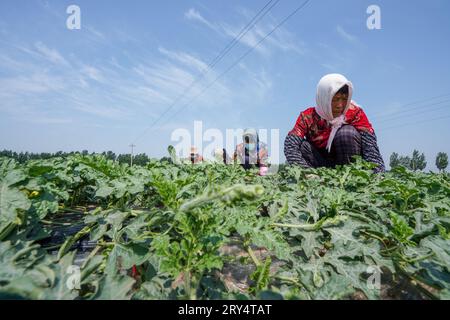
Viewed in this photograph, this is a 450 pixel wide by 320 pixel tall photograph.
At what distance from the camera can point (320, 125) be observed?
487 cm

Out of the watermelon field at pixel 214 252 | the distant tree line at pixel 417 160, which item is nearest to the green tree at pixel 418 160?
the distant tree line at pixel 417 160

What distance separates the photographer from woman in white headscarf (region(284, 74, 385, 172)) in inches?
171

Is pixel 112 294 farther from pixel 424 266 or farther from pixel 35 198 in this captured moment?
pixel 424 266

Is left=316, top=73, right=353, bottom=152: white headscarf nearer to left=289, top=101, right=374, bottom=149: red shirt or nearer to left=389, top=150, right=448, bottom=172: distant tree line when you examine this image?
left=289, top=101, right=374, bottom=149: red shirt

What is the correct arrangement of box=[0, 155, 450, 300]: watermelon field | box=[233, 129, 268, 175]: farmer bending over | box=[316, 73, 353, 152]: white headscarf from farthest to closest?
box=[233, 129, 268, 175]: farmer bending over < box=[316, 73, 353, 152]: white headscarf < box=[0, 155, 450, 300]: watermelon field

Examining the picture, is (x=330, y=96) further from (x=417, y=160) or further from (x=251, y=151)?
(x=417, y=160)

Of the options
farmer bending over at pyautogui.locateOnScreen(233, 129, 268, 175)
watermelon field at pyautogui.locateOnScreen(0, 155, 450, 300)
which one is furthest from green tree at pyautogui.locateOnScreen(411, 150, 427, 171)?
watermelon field at pyautogui.locateOnScreen(0, 155, 450, 300)

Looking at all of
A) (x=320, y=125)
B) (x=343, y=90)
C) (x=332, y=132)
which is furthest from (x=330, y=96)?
(x=332, y=132)

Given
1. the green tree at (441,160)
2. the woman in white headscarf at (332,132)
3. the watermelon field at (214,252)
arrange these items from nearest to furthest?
the watermelon field at (214,252) < the woman in white headscarf at (332,132) < the green tree at (441,160)

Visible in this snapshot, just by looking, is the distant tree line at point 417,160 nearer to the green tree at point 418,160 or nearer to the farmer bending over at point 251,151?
the green tree at point 418,160

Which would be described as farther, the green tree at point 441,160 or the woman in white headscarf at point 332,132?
the green tree at point 441,160

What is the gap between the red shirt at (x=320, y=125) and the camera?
4.71 meters
